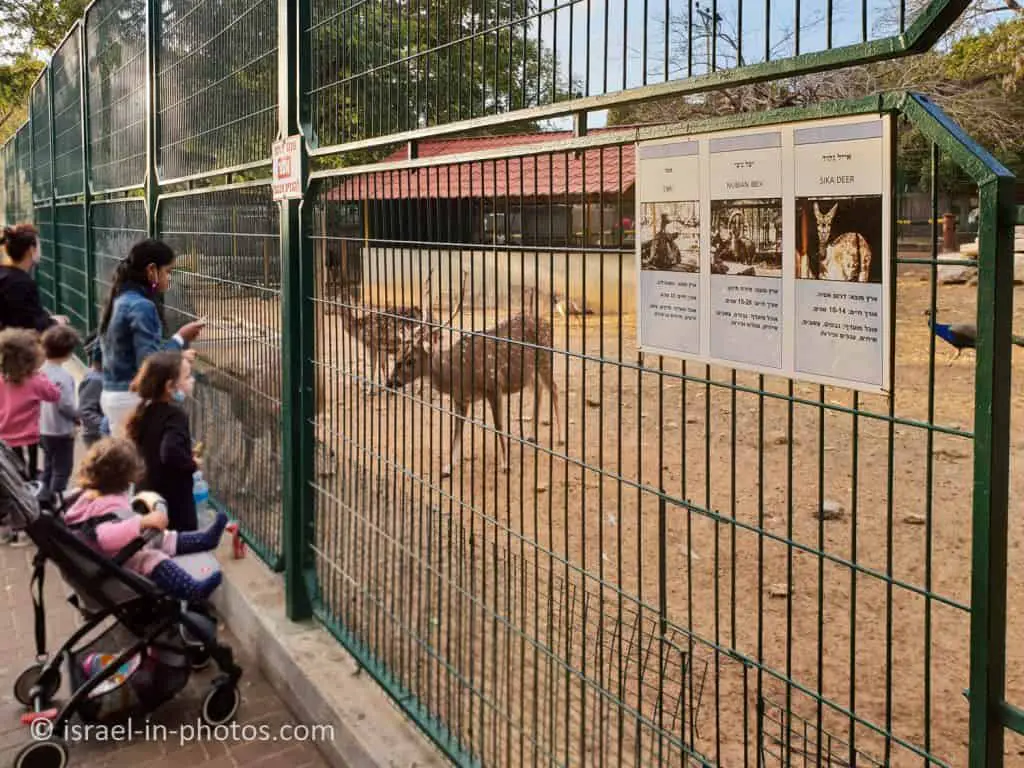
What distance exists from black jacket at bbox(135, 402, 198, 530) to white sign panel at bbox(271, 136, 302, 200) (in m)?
1.18

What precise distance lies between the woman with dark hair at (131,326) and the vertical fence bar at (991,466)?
4.70 meters

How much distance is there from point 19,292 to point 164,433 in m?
3.87

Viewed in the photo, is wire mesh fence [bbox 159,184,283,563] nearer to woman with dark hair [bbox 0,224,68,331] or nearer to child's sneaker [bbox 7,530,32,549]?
child's sneaker [bbox 7,530,32,549]

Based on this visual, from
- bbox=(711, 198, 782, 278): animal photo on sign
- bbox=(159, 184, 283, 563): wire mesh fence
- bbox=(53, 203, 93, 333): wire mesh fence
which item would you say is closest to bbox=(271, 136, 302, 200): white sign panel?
bbox=(159, 184, 283, 563): wire mesh fence

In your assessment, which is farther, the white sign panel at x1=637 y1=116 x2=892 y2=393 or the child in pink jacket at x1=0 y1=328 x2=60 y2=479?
the child in pink jacket at x1=0 y1=328 x2=60 y2=479

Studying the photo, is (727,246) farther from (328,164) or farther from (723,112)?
(328,164)

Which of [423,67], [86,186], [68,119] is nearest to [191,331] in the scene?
[423,67]

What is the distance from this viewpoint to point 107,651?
4148mm

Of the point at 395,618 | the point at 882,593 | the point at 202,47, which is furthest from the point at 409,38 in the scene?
the point at 882,593

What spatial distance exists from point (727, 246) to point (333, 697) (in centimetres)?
265

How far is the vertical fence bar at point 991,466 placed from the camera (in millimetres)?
1555

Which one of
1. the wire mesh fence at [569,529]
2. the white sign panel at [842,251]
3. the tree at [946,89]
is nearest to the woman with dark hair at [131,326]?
the wire mesh fence at [569,529]

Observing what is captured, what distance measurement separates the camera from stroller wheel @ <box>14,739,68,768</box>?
362cm

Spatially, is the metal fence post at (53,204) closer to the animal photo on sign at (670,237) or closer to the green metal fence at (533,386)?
the green metal fence at (533,386)
